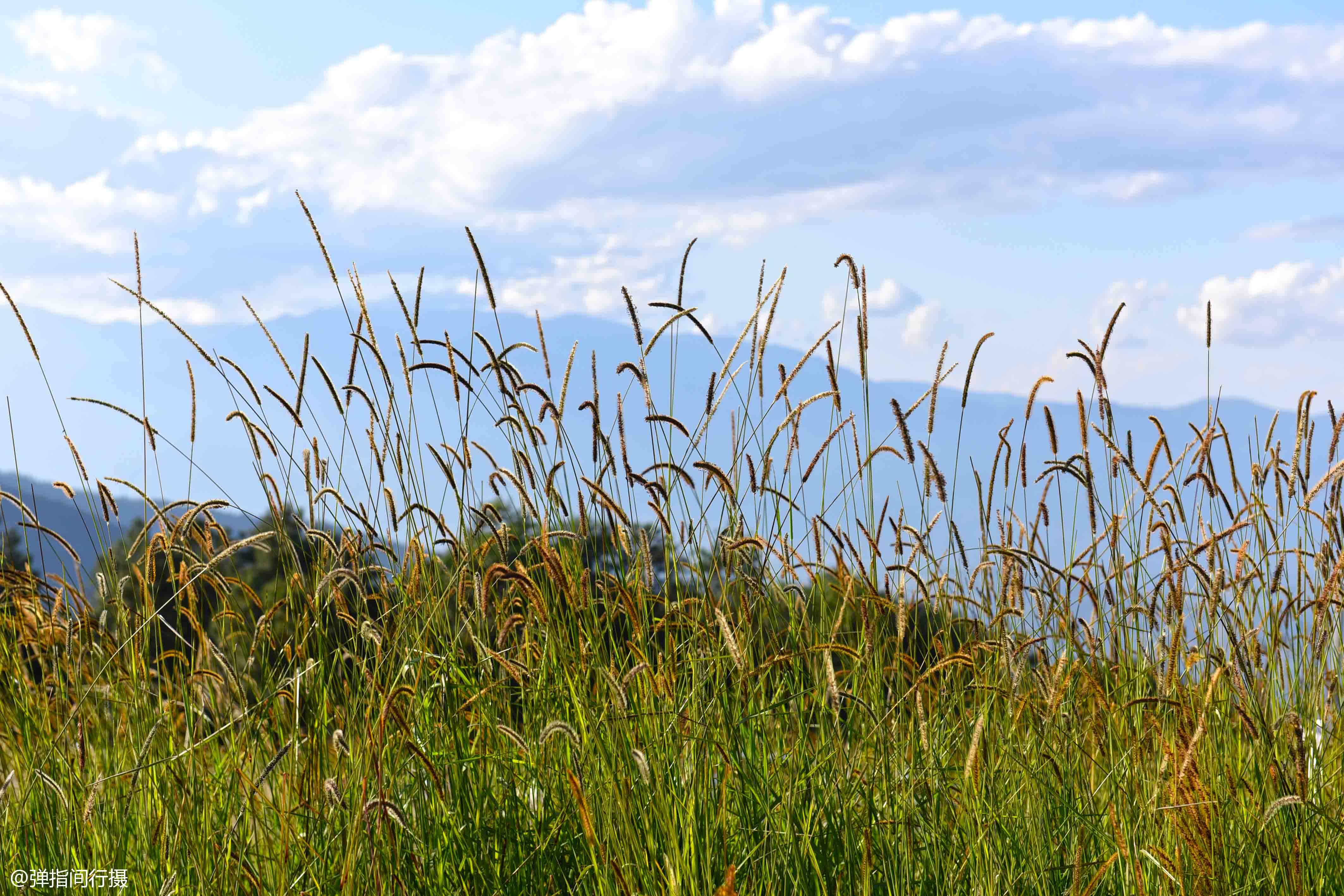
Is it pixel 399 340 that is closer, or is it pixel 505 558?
pixel 505 558

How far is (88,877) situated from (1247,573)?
2.92 m

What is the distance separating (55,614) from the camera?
10.7ft

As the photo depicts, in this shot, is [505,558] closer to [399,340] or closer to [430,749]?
[430,749]

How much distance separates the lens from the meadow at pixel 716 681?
2.28m

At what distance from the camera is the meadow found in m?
2.28

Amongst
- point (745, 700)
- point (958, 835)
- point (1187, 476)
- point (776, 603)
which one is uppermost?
point (1187, 476)

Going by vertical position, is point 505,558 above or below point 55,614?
above

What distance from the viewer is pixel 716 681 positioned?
92.2 inches

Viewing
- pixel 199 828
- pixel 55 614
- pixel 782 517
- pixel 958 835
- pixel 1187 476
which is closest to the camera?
pixel 958 835

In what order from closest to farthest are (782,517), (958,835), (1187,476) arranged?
1. (958,835)
2. (782,517)
3. (1187,476)

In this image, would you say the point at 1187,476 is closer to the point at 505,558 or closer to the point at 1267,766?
the point at 1267,766

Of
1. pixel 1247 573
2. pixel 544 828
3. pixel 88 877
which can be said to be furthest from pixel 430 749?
pixel 1247 573

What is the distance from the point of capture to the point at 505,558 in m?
2.47

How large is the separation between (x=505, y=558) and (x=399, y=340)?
0.77 meters
